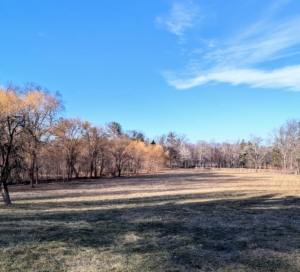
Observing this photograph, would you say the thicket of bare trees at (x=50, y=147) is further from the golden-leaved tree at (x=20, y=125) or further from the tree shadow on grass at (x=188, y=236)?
the tree shadow on grass at (x=188, y=236)

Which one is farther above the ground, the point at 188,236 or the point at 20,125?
the point at 20,125

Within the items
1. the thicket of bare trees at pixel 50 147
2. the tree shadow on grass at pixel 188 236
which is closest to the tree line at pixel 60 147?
the thicket of bare trees at pixel 50 147

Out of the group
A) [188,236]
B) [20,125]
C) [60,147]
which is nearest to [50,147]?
[60,147]

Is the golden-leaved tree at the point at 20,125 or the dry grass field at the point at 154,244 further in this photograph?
the golden-leaved tree at the point at 20,125

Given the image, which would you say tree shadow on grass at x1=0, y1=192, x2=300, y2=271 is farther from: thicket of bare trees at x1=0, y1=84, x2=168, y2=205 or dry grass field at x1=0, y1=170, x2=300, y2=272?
thicket of bare trees at x1=0, y1=84, x2=168, y2=205

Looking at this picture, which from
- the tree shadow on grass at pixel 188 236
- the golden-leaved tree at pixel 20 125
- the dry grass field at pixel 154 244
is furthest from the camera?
the golden-leaved tree at pixel 20 125

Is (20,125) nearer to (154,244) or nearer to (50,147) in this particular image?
(154,244)

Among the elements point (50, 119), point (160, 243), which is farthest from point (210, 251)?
point (50, 119)

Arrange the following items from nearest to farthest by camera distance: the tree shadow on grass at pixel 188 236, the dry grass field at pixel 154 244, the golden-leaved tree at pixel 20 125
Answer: the dry grass field at pixel 154 244, the tree shadow on grass at pixel 188 236, the golden-leaved tree at pixel 20 125

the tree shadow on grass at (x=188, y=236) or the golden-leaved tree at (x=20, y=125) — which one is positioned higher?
the golden-leaved tree at (x=20, y=125)

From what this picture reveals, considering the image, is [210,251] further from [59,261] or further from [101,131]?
[101,131]

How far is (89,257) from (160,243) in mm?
1812

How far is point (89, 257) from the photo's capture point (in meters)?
5.01

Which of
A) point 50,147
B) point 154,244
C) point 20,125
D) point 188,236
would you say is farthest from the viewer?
point 50,147
